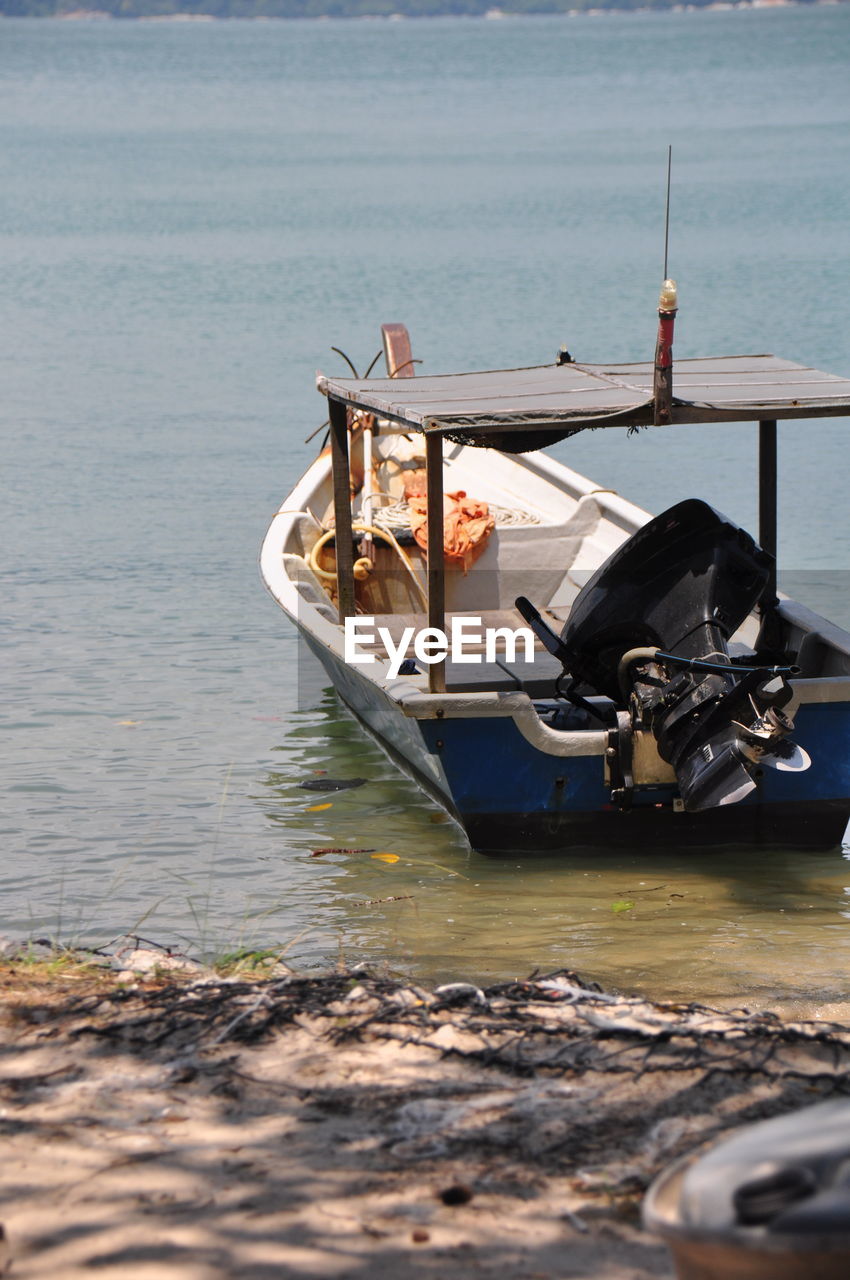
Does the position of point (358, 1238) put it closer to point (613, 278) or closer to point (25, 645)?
point (25, 645)

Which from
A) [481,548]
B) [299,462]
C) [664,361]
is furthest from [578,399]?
[299,462]

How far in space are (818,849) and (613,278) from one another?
2465 cm

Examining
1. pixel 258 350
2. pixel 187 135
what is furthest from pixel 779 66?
pixel 258 350

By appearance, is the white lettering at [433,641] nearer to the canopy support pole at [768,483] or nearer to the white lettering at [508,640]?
the white lettering at [508,640]

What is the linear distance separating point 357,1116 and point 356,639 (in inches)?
184

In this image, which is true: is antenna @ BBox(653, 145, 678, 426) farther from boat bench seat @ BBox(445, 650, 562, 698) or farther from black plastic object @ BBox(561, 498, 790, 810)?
boat bench seat @ BBox(445, 650, 562, 698)

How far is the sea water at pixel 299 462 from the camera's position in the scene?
7.10 metres

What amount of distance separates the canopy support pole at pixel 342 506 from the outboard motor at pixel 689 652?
1.63m

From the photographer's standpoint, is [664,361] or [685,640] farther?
[685,640]

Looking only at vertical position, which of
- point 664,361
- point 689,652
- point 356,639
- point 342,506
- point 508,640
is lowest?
point 508,640

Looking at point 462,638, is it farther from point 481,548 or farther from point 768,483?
point 768,483

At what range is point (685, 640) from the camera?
698cm

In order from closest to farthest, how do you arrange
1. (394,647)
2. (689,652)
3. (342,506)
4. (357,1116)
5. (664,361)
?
(357,1116) → (664,361) → (689,652) → (394,647) → (342,506)

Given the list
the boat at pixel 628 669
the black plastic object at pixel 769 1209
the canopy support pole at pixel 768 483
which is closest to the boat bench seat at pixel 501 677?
the boat at pixel 628 669
